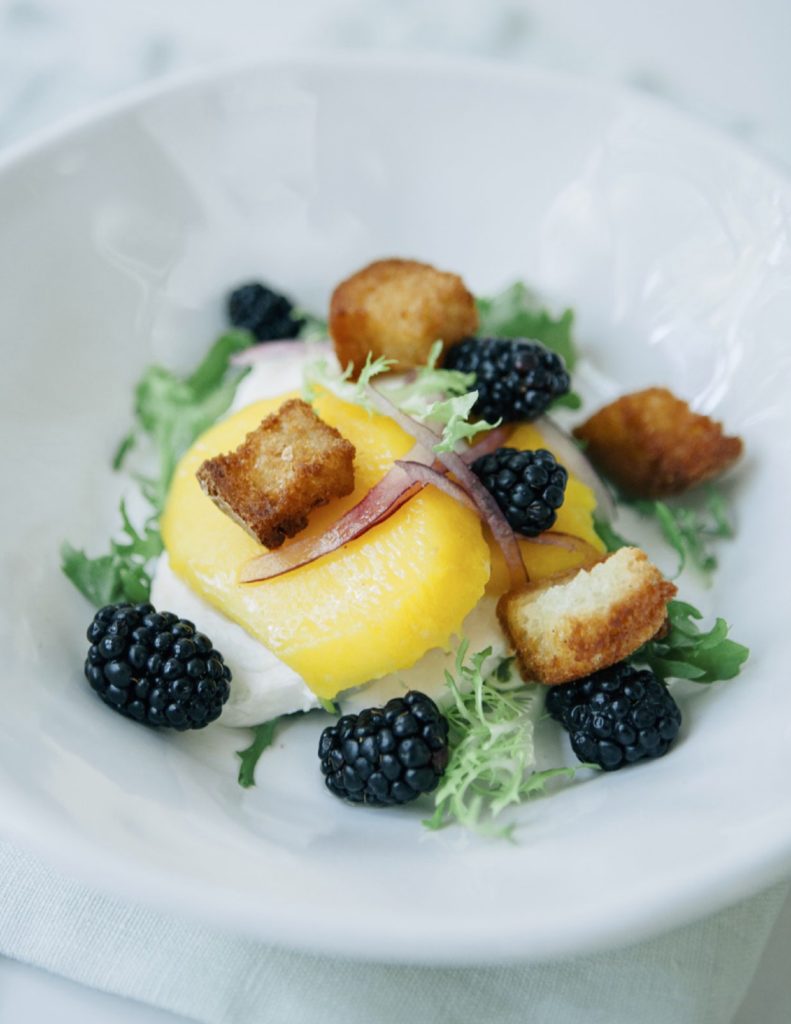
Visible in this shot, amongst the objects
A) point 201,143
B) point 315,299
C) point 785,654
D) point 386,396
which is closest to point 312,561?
point 386,396

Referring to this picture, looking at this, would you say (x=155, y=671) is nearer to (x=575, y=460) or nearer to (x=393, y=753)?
(x=393, y=753)

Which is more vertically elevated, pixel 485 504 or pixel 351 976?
pixel 485 504

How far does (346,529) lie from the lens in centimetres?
263

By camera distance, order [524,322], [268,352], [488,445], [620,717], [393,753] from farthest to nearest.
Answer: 1. [524,322]
2. [268,352]
3. [488,445]
4. [620,717]
5. [393,753]

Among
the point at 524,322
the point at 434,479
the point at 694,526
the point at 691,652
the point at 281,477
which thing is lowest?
the point at 694,526

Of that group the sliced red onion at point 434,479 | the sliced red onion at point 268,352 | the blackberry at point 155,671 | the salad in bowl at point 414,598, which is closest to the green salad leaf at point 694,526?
the salad in bowl at point 414,598

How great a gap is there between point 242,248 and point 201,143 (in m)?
0.38

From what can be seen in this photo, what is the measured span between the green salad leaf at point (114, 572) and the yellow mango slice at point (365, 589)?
26 cm

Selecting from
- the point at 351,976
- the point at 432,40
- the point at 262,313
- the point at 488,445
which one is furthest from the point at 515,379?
the point at 432,40

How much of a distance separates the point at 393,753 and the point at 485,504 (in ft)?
2.23

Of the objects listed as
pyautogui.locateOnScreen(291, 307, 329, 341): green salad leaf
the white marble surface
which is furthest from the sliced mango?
the white marble surface

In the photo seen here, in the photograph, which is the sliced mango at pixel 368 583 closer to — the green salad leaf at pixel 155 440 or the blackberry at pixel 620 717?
the green salad leaf at pixel 155 440

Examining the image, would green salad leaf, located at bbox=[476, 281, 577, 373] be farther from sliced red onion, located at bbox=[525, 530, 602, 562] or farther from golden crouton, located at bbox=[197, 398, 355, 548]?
golden crouton, located at bbox=[197, 398, 355, 548]

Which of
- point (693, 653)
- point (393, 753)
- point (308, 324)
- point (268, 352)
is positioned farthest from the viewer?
point (308, 324)
